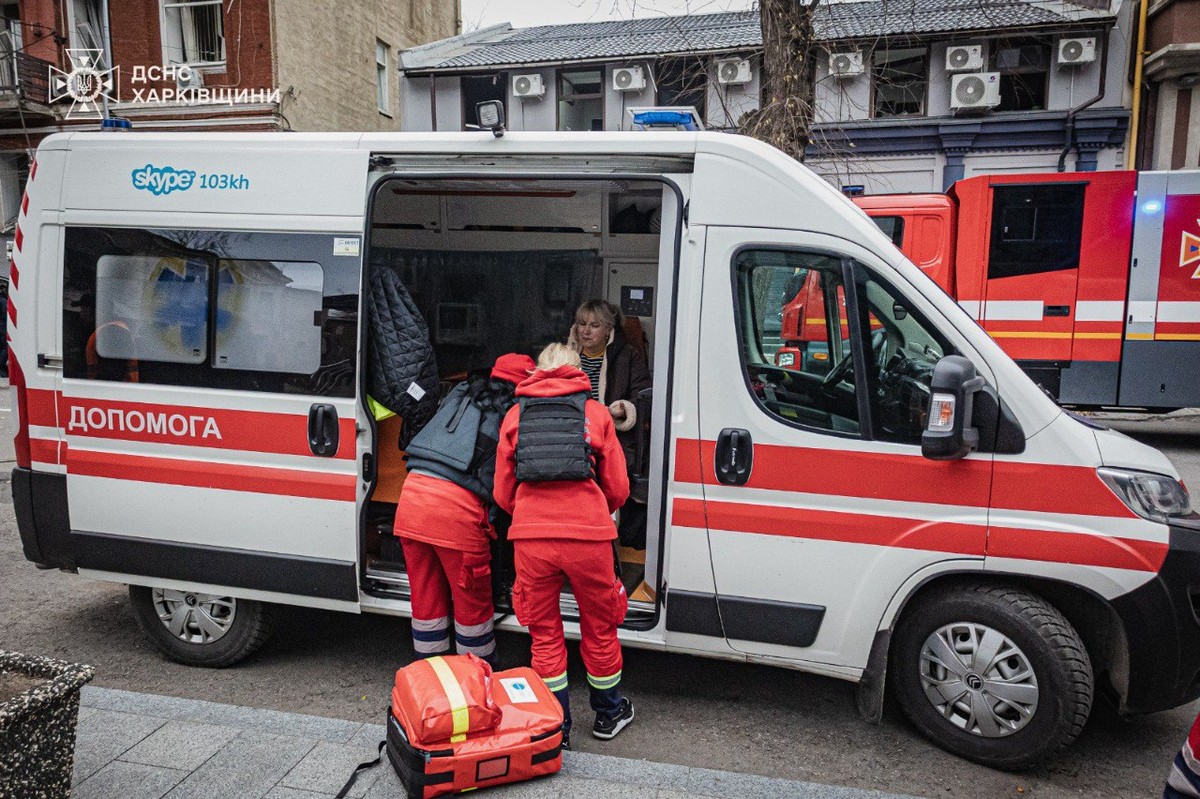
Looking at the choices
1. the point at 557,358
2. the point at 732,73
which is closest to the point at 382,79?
the point at 732,73

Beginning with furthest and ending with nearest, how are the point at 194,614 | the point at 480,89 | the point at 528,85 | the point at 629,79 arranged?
the point at 480,89
the point at 528,85
the point at 629,79
the point at 194,614

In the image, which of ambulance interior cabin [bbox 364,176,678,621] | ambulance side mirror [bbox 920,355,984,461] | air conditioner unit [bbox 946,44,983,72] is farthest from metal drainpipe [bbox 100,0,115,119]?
ambulance side mirror [bbox 920,355,984,461]

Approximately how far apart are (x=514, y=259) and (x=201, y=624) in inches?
132

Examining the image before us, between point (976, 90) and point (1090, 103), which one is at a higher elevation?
point (976, 90)

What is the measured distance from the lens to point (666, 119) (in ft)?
12.6

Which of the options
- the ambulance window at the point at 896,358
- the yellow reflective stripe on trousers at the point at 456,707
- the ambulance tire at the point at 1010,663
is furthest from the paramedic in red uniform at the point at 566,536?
the ambulance tire at the point at 1010,663

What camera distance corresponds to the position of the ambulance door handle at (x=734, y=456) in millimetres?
3551

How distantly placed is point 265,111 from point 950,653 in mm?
19107

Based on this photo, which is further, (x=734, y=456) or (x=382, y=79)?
(x=382, y=79)

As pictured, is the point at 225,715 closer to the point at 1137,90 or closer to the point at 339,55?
the point at 1137,90

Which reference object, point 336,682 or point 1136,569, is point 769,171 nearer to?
point 1136,569

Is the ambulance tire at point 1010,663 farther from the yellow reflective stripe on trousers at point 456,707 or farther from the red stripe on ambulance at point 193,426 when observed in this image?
the red stripe on ambulance at point 193,426

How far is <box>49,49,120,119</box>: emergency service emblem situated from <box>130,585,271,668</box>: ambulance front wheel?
18898mm

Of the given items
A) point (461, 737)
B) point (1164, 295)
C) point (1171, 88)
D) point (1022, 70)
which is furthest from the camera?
point (1022, 70)
